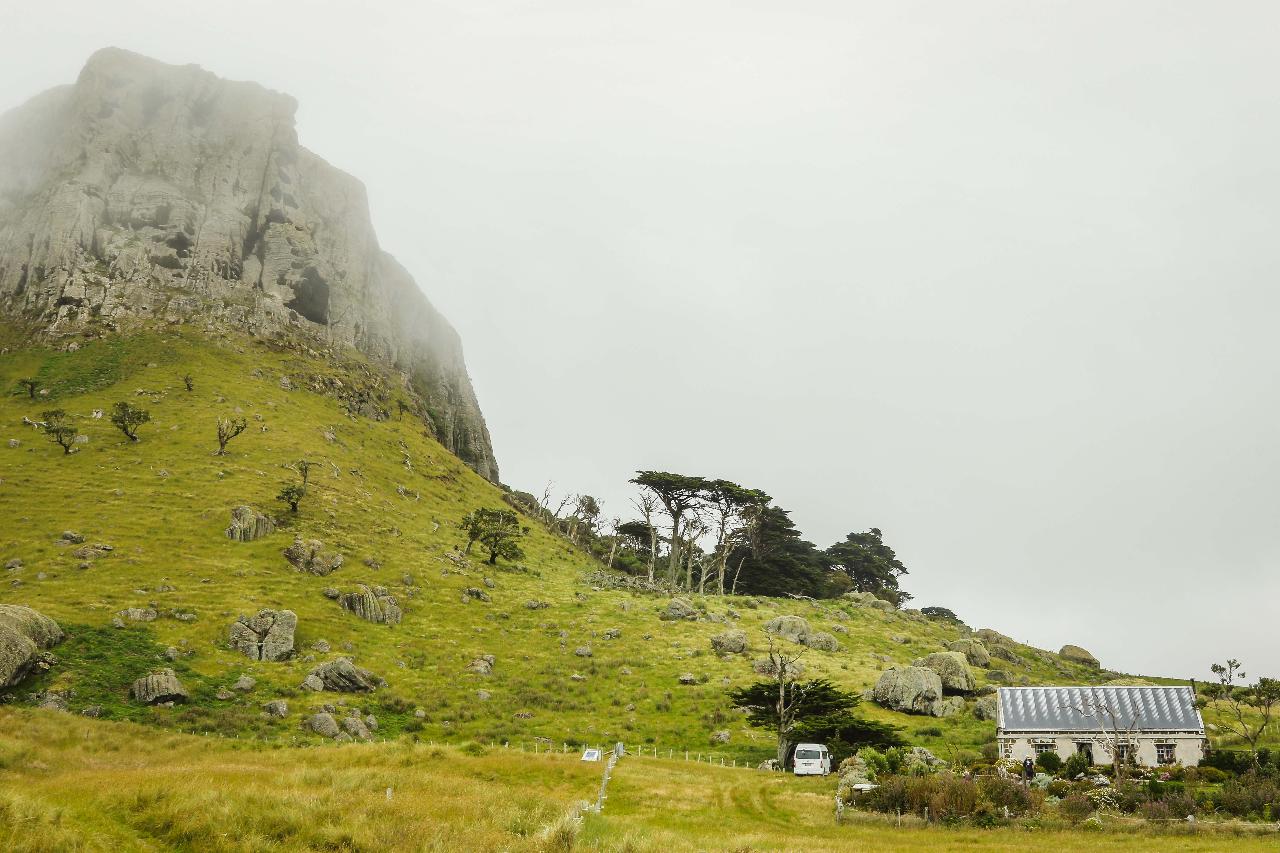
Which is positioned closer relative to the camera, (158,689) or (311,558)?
(158,689)

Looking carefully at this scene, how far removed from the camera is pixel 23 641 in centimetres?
3966

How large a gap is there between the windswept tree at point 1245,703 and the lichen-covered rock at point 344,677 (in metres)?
53.5

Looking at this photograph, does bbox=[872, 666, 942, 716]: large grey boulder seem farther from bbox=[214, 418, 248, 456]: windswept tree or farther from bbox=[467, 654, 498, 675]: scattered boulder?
bbox=[214, 418, 248, 456]: windswept tree

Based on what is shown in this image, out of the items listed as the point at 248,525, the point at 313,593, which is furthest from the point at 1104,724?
the point at 248,525

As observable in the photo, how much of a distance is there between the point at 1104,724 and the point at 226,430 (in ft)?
296

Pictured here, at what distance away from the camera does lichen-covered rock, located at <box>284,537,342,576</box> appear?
214 feet

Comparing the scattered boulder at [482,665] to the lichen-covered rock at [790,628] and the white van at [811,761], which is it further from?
the lichen-covered rock at [790,628]

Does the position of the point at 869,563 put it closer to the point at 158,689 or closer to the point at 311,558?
the point at 311,558

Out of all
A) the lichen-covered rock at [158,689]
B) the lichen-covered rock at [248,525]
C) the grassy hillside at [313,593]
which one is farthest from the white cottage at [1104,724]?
the lichen-covered rock at [248,525]

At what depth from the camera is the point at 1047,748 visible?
4284cm

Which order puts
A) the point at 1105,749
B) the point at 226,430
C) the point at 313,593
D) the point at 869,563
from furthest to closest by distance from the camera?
the point at 869,563 → the point at 226,430 → the point at 313,593 → the point at 1105,749

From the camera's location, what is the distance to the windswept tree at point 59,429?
77312 millimetres

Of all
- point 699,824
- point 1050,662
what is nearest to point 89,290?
point 699,824

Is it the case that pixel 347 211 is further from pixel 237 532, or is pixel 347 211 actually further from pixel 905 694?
pixel 905 694
